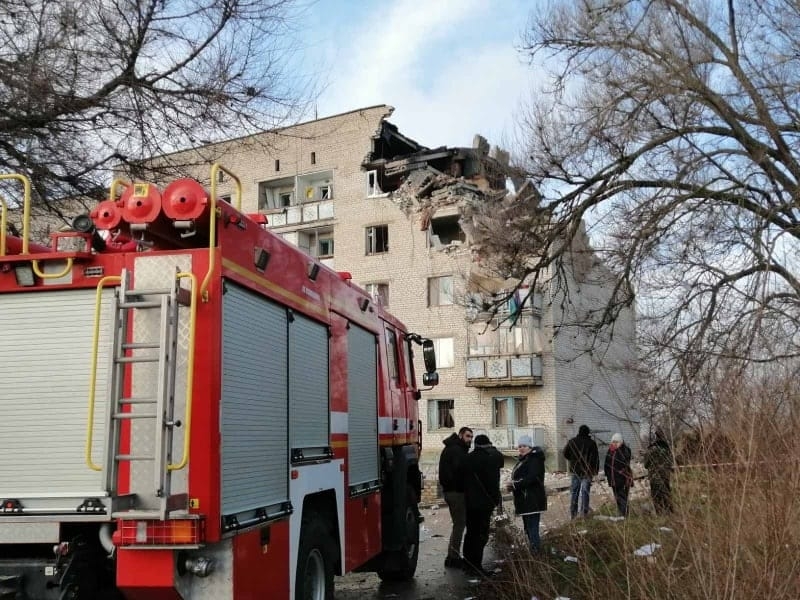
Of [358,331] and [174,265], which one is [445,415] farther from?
Answer: [174,265]

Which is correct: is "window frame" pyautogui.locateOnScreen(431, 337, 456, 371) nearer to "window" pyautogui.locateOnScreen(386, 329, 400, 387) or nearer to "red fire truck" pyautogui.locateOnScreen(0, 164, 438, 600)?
"window" pyautogui.locateOnScreen(386, 329, 400, 387)

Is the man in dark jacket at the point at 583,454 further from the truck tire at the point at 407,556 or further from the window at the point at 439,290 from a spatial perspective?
the window at the point at 439,290

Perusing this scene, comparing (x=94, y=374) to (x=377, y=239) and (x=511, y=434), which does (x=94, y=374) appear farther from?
(x=377, y=239)

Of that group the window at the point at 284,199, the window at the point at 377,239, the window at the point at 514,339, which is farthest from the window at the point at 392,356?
the window at the point at 284,199

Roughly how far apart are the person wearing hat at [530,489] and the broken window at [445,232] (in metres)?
23.9

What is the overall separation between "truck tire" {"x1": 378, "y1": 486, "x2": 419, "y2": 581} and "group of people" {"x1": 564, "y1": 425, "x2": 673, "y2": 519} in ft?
6.00

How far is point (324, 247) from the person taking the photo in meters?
37.6

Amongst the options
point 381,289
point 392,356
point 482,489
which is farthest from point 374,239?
point 392,356

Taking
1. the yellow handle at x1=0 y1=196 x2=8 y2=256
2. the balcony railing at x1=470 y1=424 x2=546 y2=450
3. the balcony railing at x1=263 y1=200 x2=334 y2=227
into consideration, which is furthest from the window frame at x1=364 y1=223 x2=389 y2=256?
the yellow handle at x1=0 y1=196 x2=8 y2=256

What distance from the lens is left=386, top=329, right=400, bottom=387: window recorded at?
9.04m

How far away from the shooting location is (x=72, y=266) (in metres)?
4.90

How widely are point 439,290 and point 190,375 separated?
29.1 meters

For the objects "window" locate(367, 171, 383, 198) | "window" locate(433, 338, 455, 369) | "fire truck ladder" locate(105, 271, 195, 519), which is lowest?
"fire truck ladder" locate(105, 271, 195, 519)

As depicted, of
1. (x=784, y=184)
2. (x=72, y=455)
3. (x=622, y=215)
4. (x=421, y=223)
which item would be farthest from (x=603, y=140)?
(x=421, y=223)
